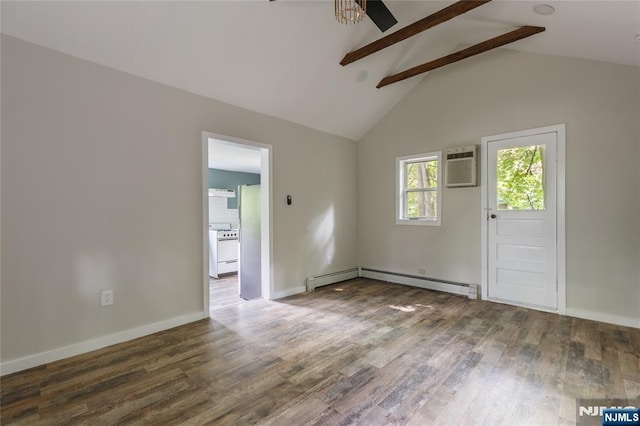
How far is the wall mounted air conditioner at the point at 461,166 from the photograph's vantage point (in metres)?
4.20

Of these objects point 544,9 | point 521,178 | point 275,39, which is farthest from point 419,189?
point 275,39

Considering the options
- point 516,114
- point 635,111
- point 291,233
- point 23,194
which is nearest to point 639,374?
point 635,111

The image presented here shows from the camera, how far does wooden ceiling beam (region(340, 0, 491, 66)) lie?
283 centimetres

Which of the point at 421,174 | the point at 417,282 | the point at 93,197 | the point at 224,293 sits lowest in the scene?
the point at 224,293

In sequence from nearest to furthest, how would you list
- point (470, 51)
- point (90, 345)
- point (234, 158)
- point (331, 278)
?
point (90, 345), point (470, 51), point (331, 278), point (234, 158)

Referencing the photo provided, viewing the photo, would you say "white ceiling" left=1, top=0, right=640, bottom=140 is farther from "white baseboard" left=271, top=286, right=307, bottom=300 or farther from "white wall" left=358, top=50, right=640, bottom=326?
"white baseboard" left=271, top=286, right=307, bottom=300

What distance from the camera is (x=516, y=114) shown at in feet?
12.8

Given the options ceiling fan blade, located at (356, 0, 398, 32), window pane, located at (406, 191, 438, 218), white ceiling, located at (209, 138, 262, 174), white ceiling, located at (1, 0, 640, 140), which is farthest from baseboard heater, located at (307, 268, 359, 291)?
ceiling fan blade, located at (356, 0, 398, 32)

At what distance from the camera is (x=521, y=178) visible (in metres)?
3.86

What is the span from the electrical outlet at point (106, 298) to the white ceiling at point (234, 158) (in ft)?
7.77

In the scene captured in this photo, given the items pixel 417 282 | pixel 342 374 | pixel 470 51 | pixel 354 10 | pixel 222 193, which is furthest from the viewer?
pixel 222 193

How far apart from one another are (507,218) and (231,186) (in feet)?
19.1

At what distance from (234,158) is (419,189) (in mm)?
3493

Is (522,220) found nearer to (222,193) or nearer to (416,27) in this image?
(416,27)
